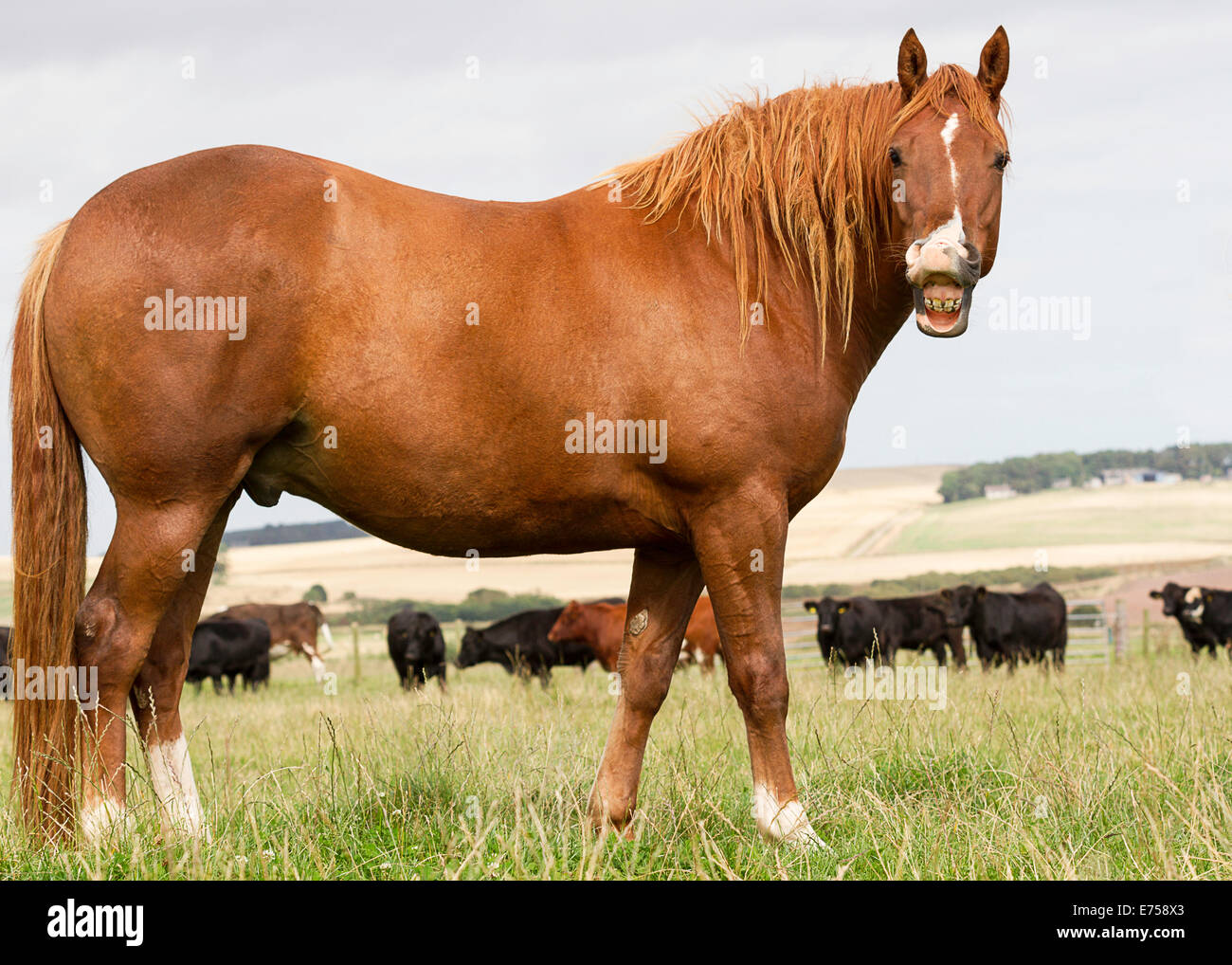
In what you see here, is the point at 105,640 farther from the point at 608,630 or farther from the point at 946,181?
the point at 608,630

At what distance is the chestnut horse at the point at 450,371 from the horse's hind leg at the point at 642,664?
12 cm

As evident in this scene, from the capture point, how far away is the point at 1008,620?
1830 cm

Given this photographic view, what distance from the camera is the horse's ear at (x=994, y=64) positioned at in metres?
3.99

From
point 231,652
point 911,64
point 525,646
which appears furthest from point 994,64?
point 231,652

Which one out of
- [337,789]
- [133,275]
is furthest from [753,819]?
[133,275]

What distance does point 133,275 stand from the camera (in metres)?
3.64

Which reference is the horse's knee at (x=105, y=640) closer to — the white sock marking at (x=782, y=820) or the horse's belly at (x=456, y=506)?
the horse's belly at (x=456, y=506)

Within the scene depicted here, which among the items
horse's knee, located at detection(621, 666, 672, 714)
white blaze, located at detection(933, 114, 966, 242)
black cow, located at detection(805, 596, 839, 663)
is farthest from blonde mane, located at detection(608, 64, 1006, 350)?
black cow, located at detection(805, 596, 839, 663)

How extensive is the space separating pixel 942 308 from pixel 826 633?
15.4 metres

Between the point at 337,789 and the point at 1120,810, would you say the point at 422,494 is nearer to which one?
the point at 337,789

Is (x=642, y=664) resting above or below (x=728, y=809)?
above

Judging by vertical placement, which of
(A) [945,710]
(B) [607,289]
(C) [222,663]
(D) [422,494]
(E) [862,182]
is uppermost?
(E) [862,182]
